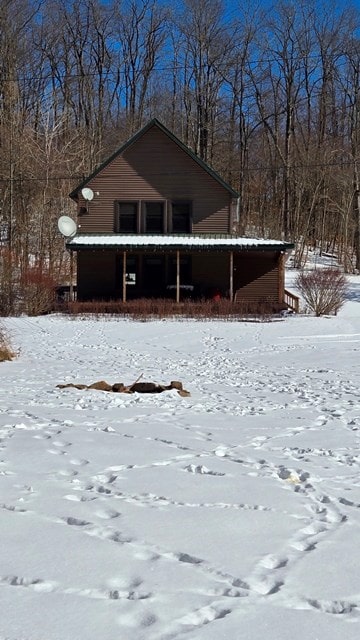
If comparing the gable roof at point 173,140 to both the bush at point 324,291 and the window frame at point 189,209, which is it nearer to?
the window frame at point 189,209

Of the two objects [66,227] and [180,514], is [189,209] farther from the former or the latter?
[180,514]

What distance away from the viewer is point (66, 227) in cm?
2689

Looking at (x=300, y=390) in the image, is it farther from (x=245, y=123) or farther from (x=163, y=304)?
(x=245, y=123)

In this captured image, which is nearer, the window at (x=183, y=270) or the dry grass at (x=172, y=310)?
the dry grass at (x=172, y=310)

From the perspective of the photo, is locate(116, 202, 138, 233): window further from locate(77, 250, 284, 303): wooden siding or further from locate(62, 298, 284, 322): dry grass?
locate(62, 298, 284, 322): dry grass

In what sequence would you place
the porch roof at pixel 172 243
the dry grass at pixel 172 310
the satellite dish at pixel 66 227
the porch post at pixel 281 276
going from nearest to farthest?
the dry grass at pixel 172 310 < the porch roof at pixel 172 243 < the satellite dish at pixel 66 227 < the porch post at pixel 281 276

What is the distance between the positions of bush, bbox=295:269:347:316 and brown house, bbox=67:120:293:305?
3406 mm

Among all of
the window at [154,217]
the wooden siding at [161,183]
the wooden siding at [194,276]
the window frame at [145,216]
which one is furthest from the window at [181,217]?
the wooden siding at [194,276]

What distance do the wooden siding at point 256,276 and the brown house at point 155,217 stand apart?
55 centimetres

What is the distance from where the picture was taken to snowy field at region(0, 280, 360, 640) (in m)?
2.80

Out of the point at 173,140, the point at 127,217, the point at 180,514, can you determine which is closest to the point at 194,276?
the point at 127,217

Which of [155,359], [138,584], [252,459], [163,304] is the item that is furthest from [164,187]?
[138,584]

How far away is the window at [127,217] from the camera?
92.0 ft

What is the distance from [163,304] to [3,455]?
1934 centimetres
